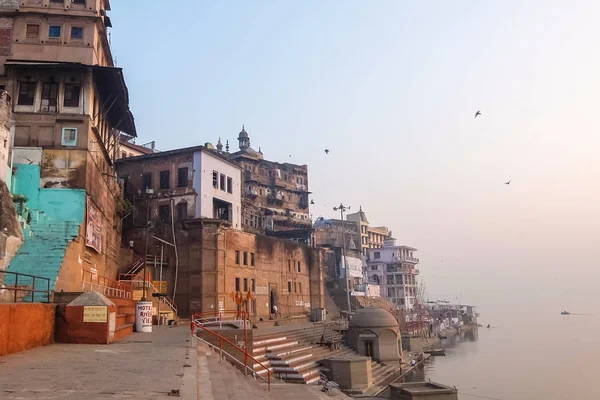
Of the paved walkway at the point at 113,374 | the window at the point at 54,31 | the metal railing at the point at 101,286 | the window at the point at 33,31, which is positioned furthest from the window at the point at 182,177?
the paved walkway at the point at 113,374

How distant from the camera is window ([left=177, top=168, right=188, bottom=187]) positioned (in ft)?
A: 125

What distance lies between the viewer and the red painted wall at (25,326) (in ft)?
36.5

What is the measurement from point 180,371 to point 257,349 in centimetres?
1417

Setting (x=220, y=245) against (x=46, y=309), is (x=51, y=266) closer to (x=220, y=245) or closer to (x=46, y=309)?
(x=46, y=309)

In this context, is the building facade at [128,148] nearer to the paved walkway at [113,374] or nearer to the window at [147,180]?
the window at [147,180]

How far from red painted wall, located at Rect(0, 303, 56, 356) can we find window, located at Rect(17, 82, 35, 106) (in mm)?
15024

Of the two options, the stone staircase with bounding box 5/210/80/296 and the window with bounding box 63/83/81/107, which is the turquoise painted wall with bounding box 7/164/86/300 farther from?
the window with bounding box 63/83/81/107

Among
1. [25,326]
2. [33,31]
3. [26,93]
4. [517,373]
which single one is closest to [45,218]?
[26,93]

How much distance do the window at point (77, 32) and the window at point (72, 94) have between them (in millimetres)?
3874

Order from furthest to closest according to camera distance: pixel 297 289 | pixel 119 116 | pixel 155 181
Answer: pixel 297 289 → pixel 155 181 → pixel 119 116

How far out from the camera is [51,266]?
19922mm

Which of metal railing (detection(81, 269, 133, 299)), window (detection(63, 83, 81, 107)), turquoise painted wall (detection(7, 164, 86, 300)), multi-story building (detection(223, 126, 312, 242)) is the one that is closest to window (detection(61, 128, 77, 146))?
window (detection(63, 83, 81, 107))

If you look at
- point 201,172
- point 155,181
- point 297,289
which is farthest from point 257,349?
point 297,289

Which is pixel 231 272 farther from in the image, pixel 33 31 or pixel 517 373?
pixel 517 373
